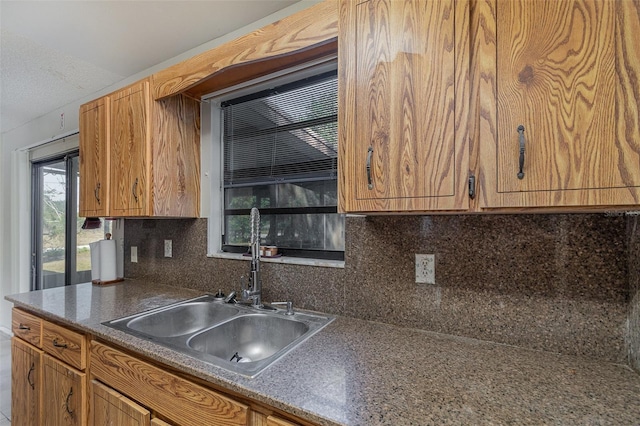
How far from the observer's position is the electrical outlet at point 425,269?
121cm

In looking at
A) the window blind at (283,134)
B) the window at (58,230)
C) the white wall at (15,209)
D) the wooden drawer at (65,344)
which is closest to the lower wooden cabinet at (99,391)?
the wooden drawer at (65,344)

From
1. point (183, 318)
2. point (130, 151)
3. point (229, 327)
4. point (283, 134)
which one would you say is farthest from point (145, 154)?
point (229, 327)

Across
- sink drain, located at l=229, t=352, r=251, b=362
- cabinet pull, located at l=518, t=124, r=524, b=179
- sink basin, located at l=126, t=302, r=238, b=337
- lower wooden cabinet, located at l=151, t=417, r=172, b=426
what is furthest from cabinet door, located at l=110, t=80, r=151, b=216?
cabinet pull, located at l=518, t=124, r=524, b=179

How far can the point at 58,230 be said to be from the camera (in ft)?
10.9

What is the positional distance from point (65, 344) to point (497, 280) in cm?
188

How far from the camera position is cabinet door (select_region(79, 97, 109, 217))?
196 centimetres

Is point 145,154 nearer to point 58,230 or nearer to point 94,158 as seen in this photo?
point 94,158

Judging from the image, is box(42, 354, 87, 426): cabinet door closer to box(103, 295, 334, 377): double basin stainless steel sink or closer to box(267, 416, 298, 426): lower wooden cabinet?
box(103, 295, 334, 377): double basin stainless steel sink

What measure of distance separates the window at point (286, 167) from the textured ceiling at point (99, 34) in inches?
17.3

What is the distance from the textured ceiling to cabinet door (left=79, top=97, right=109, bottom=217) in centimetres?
37

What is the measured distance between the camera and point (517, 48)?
2.63 feet

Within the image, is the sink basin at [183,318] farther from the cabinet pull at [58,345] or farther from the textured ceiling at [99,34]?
the textured ceiling at [99,34]

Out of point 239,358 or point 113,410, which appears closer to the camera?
point 113,410

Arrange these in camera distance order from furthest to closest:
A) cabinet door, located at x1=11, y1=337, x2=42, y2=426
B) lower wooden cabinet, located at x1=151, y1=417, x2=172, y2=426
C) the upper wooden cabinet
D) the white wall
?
1. the white wall
2. the upper wooden cabinet
3. cabinet door, located at x1=11, y1=337, x2=42, y2=426
4. lower wooden cabinet, located at x1=151, y1=417, x2=172, y2=426
